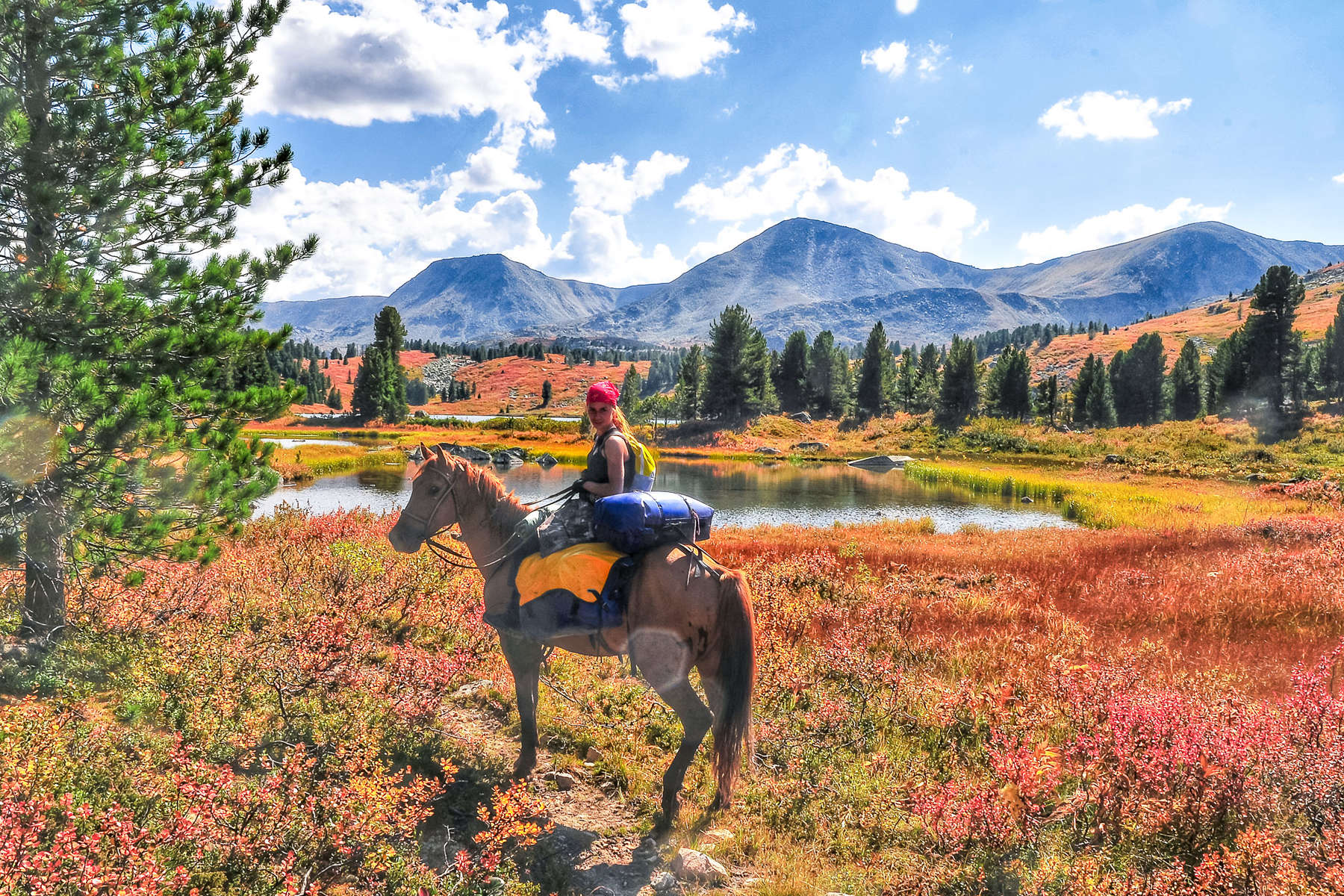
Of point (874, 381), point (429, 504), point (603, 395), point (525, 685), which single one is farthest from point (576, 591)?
point (874, 381)

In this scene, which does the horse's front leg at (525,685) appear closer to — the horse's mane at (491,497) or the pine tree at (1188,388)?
the horse's mane at (491,497)

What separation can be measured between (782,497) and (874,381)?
61.0 metres

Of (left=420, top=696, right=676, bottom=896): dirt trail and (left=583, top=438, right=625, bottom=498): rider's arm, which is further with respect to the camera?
(left=583, top=438, right=625, bottom=498): rider's arm

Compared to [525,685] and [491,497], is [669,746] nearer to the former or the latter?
[525,685]

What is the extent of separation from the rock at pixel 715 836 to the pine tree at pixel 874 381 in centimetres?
8897

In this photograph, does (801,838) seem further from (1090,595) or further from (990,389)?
(990,389)

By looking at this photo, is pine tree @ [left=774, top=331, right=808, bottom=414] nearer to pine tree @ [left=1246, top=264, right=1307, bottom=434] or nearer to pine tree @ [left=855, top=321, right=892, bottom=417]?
pine tree @ [left=855, top=321, right=892, bottom=417]

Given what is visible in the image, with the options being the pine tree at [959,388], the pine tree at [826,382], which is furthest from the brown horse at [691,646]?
the pine tree at [826,382]

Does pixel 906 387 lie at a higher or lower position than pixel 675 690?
higher

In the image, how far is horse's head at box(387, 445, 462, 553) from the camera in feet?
19.3

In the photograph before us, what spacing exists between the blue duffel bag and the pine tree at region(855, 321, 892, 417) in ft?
290

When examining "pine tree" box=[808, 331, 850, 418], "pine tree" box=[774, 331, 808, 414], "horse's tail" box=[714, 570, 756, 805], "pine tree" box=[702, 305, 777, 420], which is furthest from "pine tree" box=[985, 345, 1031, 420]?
"horse's tail" box=[714, 570, 756, 805]

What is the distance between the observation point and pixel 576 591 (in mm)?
5188

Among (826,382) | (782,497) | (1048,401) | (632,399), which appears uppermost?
(826,382)
